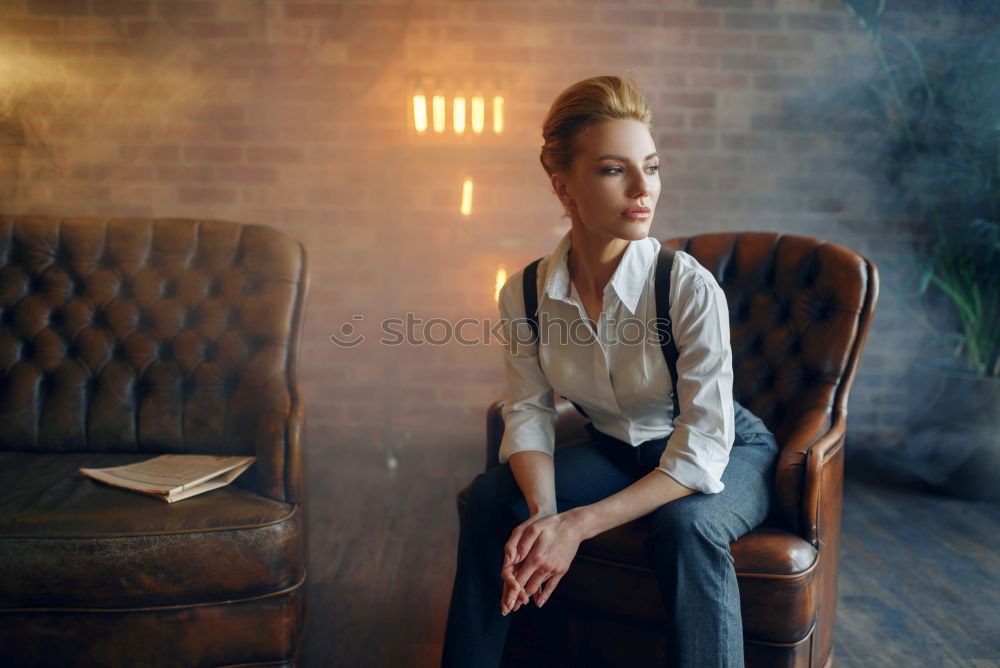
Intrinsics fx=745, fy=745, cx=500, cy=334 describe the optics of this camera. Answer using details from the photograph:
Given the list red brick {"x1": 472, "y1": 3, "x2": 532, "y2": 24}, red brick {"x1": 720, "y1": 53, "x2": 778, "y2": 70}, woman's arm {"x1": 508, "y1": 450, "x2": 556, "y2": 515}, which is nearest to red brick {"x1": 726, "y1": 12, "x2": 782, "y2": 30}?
red brick {"x1": 720, "y1": 53, "x2": 778, "y2": 70}

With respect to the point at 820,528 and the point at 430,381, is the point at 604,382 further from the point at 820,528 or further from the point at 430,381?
the point at 430,381

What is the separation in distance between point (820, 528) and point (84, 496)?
5.21 ft

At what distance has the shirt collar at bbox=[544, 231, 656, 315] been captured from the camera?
151 centimetres

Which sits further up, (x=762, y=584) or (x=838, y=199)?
(x=838, y=199)

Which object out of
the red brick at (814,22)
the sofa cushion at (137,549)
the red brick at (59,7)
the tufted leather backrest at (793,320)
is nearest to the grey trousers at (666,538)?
→ the tufted leather backrest at (793,320)

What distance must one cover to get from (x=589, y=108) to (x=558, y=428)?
0.84 m

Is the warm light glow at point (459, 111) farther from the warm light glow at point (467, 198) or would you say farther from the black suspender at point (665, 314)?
the black suspender at point (665, 314)

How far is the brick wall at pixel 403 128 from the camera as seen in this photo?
3094 millimetres

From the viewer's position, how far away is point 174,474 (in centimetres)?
178

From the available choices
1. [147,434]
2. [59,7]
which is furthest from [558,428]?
[59,7]

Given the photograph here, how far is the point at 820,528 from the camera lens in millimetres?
1519

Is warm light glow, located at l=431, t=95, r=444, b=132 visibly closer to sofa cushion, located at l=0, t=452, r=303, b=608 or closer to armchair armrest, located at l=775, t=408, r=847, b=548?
sofa cushion, located at l=0, t=452, r=303, b=608

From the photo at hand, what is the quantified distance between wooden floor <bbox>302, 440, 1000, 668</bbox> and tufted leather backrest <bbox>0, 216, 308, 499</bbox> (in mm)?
572

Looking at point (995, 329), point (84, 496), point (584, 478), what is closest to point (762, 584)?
point (584, 478)
